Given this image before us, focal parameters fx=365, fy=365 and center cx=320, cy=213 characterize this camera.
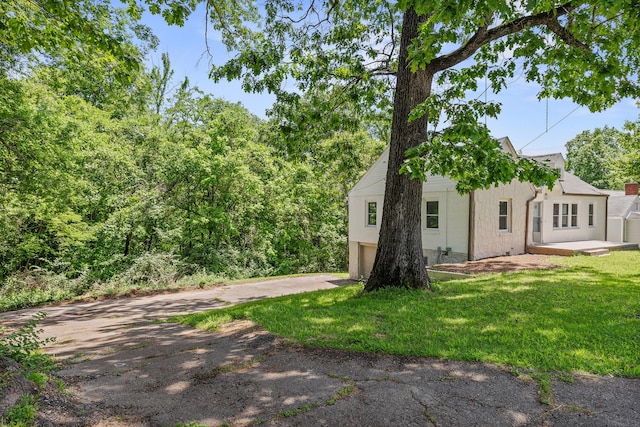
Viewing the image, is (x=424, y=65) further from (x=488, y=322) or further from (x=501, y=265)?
(x=501, y=265)

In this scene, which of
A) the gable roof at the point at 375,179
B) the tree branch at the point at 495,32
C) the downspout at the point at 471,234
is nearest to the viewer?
the tree branch at the point at 495,32

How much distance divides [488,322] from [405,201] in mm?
2930

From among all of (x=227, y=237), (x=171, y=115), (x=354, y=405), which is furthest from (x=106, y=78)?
(x=171, y=115)

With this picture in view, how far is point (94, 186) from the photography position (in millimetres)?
15141

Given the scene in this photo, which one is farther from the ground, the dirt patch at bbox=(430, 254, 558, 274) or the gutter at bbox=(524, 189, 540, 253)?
the gutter at bbox=(524, 189, 540, 253)

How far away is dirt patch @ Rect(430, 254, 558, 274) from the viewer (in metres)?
11.1

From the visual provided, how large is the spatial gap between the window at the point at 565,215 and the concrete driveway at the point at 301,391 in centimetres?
1649

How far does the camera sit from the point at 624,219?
71.6 ft

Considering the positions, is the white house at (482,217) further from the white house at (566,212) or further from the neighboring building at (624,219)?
the neighboring building at (624,219)

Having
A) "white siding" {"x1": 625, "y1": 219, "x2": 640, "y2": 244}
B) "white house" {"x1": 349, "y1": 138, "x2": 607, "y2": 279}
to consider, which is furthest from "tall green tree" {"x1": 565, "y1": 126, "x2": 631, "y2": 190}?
"white house" {"x1": 349, "y1": 138, "x2": 607, "y2": 279}

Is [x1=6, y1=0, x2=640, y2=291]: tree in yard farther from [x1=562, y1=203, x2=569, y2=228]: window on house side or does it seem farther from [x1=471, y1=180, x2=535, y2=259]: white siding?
[x1=562, y1=203, x2=569, y2=228]: window on house side

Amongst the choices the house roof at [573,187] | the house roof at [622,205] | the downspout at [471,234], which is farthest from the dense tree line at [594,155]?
the downspout at [471,234]

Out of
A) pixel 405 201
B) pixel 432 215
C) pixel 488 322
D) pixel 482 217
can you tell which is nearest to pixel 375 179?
pixel 432 215

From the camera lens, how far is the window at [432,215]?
14500mm
